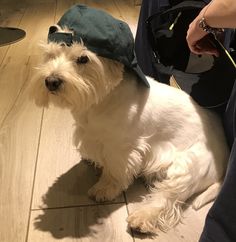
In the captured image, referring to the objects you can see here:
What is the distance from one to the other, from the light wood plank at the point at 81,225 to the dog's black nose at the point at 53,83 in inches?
15.4

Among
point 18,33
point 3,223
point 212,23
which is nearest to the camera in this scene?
point 212,23

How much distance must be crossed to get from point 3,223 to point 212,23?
79 cm

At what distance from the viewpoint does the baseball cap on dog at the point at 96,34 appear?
39.4 inches

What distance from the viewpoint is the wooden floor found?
3.66 feet

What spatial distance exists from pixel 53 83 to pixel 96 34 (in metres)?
0.17

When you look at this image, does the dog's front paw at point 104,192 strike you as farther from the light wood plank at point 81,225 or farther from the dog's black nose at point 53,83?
the dog's black nose at point 53,83

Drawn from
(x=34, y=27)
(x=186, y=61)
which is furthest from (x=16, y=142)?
(x=34, y=27)

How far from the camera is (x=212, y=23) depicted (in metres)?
0.92

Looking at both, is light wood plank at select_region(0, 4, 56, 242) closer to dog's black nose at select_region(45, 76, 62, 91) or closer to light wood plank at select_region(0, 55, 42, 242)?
light wood plank at select_region(0, 55, 42, 242)

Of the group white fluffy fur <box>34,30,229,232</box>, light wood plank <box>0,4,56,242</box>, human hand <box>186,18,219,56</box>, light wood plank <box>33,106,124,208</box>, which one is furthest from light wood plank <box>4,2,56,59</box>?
human hand <box>186,18,219,56</box>

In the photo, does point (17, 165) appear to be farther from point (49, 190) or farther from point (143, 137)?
point (143, 137)

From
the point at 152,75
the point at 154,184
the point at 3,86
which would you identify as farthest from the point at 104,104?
the point at 3,86

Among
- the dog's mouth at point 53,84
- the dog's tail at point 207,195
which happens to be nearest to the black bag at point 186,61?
the dog's tail at point 207,195

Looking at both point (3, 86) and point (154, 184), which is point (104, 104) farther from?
point (3, 86)
